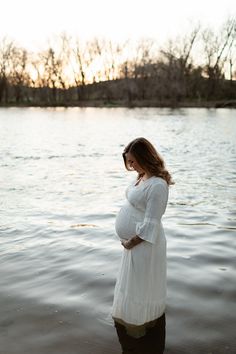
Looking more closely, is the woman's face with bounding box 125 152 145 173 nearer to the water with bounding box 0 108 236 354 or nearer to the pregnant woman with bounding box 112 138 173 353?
the pregnant woman with bounding box 112 138 173 353

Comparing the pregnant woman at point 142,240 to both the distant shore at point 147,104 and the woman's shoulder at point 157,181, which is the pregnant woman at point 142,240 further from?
the distant shore at point 147,104

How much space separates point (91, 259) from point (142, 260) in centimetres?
351

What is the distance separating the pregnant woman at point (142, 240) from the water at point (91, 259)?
0.55 metres

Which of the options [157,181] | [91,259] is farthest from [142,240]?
[91,259]

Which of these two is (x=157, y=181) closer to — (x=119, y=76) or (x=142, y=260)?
(x=142, y=260)

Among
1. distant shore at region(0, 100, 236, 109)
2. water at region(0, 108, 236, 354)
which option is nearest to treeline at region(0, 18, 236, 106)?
distant shore at region(0, 100, 236, 109)

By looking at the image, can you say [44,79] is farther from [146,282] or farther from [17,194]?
[146,282]

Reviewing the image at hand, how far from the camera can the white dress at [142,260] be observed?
421cm

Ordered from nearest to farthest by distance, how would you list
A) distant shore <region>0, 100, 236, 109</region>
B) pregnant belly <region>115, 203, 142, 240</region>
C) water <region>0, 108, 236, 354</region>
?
pregnant belly <region>115, 203, 142, 240</region>, water <region>0, 108, 236, 354</region>, distant shore <region>0, 100, 236, 109</region>

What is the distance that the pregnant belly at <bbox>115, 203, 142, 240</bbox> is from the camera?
14.6 ft

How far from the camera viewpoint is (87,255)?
7969mm

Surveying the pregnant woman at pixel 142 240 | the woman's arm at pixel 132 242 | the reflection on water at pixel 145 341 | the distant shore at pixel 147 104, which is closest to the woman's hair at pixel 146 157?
the pregnant woman at pixel 142 240

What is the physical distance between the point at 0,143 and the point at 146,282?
28.6 metres

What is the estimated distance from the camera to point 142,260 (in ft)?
14.3
